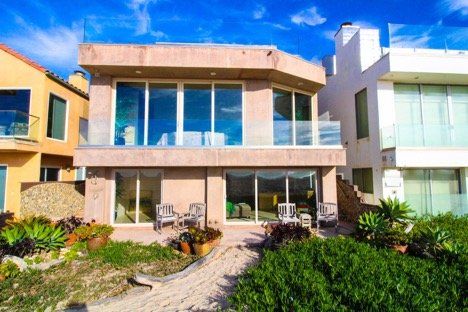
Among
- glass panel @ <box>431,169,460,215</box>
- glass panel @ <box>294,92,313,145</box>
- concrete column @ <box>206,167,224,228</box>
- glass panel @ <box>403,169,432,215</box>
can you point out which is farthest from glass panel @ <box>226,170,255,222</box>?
glass panel @ <box>431,169,460,215</box>

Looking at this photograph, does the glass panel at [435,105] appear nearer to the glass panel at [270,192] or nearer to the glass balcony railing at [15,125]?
the glass panel at [270,192]

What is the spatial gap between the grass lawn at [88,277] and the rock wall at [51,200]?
5125mm

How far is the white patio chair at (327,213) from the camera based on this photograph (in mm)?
12026

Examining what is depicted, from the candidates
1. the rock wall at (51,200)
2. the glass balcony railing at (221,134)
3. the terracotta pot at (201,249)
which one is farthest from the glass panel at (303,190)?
the rock wall at (51,200)

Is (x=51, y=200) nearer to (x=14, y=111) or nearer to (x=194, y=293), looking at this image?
(x=14, y=111)

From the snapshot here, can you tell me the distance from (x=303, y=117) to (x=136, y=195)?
9.65 meters

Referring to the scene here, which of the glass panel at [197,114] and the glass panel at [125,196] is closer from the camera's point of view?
the glass panel at [197,114]

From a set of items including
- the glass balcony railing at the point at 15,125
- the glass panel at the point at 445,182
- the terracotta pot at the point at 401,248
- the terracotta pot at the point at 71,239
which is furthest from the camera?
the glass panel at the point at 445,182

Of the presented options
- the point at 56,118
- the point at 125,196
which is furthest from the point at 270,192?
the point at 56,118

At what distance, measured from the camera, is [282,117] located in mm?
14180

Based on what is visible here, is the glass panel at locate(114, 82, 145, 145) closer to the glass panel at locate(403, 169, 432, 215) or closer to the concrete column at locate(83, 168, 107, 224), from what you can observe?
the concrete column at locate(83, 168, 107, 224)

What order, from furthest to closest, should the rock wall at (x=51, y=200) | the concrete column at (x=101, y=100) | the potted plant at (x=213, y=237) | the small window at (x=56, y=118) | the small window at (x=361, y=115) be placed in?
the small window at (x=56, y=118)
the small window at (x=361, y=115)
the rock wall at (x=51, y=200)
the concrete column at (x=101, y=100)
the potted plant at (x=213, y=237)

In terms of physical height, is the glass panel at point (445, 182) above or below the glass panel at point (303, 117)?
below

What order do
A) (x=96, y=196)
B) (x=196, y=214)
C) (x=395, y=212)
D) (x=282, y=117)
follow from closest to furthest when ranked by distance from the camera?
(x=395, y=212)
(x=196, y=214)
(x=96, y=196)
(x=282, y=117)
